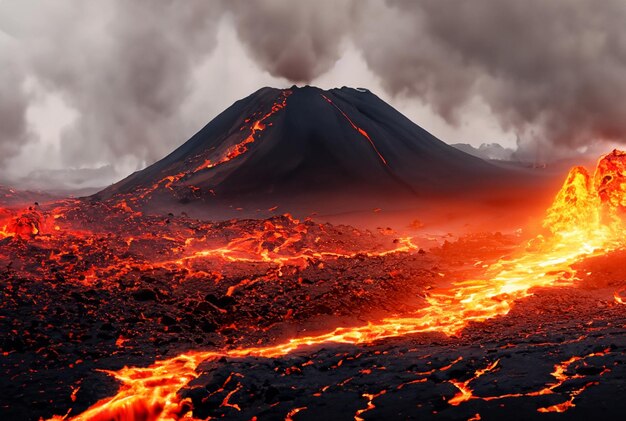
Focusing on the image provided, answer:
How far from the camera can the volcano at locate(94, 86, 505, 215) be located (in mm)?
55438

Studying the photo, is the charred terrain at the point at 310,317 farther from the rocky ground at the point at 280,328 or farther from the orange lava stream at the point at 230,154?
the orange lava stream at the point at 230,154

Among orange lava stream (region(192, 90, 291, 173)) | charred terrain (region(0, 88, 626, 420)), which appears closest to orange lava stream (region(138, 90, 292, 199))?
orange lava stream (region(192, 90, 291, 173))

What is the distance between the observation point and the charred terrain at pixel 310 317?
10.4m

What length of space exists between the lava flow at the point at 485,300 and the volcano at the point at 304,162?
26.3 meters

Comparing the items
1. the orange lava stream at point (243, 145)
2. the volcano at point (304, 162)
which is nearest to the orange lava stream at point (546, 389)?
the volcano at point (304, 162)

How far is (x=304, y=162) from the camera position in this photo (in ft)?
210

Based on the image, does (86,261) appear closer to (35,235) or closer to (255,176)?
(35,235)

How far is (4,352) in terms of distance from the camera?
12.7m

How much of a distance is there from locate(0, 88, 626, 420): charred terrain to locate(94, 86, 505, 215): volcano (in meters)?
20.1

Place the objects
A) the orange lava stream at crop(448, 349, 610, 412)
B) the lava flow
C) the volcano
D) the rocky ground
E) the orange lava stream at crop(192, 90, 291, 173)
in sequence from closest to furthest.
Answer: the orange lava stream at crop(448, 349, 610, 412) → the rocky ground → the lava flow → the volcano → the orange lava stream at crop(192, 90, 291, 173)

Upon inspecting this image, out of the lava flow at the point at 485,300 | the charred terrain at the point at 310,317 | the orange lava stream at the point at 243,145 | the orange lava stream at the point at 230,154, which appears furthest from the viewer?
the orange lava stream at the point at 243,145

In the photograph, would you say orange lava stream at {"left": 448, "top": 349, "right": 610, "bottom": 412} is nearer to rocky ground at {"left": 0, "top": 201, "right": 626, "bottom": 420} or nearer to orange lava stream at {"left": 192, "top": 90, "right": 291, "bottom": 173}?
rocky ground at {"left": 0, "top": 201, "right": 626, "bottom": 420}

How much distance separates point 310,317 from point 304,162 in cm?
4847

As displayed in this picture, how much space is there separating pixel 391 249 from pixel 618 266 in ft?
37.8
